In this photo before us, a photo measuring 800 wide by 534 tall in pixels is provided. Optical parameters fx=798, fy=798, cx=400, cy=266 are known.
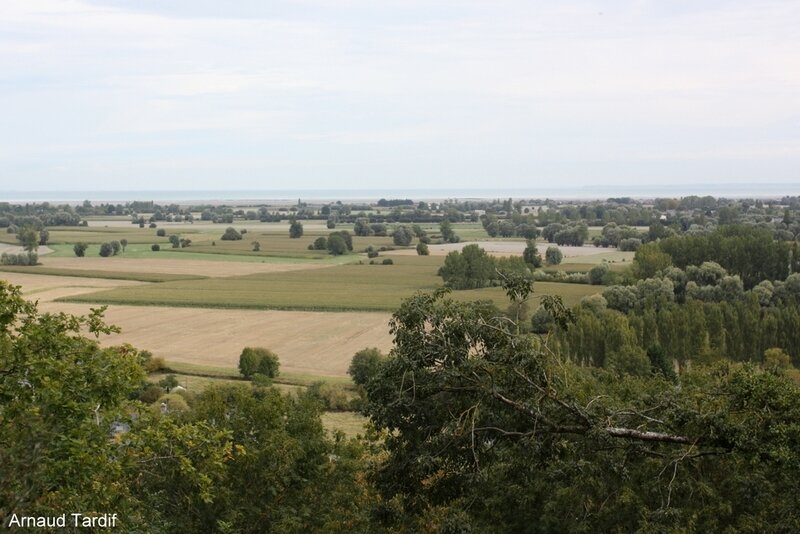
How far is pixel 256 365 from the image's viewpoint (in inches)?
2035

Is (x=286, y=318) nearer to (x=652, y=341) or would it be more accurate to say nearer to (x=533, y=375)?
(x=652, y=341)

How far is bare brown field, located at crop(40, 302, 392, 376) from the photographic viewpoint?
57.7m

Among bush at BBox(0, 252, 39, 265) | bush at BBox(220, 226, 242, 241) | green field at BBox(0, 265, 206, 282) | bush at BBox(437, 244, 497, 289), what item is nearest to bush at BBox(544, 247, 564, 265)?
bush at BBox(437, 244, 497, 289)

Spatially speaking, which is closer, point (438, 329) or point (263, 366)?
point (438, 329)

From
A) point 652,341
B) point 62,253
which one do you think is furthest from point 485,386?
point 62,253

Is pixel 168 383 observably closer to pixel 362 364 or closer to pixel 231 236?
pixel 362 364

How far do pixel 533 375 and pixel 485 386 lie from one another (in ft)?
2.77

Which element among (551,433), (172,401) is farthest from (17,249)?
(551,433)

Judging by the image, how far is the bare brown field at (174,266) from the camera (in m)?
111

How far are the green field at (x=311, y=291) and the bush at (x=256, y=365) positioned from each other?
2627 cm

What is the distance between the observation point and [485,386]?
43.2ft

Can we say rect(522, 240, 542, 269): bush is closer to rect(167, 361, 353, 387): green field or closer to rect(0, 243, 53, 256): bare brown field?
rect(167, 361, 353, 387): green field

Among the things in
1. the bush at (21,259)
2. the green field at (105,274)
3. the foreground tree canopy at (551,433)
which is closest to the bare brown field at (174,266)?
the bush at (21,259)

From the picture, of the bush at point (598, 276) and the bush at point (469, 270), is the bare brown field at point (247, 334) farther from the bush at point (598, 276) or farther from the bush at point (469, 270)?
the bush at point (598, 276)
